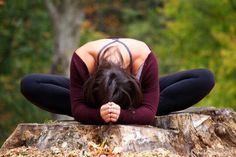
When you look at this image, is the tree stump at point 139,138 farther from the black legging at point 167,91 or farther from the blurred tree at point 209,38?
the blurred tree at point 209,38

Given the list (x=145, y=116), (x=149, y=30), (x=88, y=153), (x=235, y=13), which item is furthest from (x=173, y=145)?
(x=149, y=30)

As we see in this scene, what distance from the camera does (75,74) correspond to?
5031 mm

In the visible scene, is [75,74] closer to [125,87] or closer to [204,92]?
[125,87]

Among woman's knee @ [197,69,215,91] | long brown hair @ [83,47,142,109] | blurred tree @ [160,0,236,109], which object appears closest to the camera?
long brown hair @ [83,47,142,109]

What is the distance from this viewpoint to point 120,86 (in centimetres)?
473

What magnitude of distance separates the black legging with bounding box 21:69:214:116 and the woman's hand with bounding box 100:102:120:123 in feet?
2.43

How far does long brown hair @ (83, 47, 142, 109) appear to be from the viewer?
4.72m

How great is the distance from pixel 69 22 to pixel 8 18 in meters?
1.59

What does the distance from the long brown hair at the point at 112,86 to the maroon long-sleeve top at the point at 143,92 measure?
86 mm

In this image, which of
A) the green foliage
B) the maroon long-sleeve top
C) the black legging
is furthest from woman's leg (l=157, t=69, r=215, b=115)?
the green foliage

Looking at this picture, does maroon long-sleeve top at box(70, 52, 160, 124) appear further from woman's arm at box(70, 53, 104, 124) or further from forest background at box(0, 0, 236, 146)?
forest background at box(0, 0, 236, 146)

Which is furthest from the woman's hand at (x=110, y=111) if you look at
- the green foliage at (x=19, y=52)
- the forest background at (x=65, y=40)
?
the green foliage at (x=19, y=52)

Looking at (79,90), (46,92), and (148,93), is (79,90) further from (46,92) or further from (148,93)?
(46,92)

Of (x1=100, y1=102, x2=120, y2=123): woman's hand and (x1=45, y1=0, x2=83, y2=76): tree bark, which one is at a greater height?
(x1=100, y1=102, x2=120, y2=123): woman's hand
